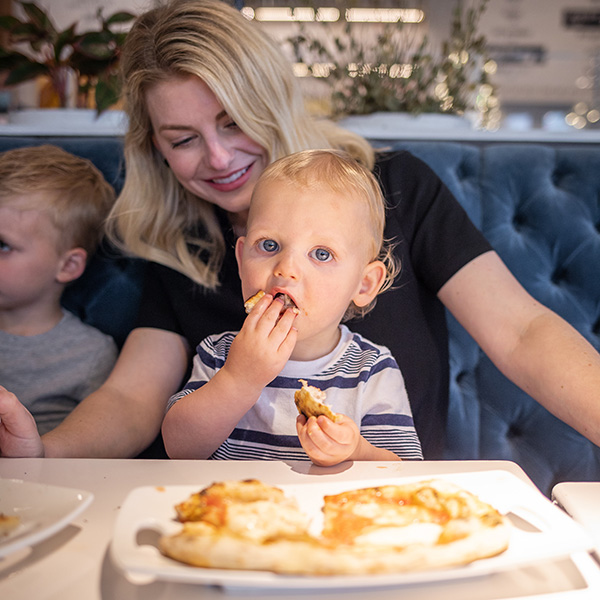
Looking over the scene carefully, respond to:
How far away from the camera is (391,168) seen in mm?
1466

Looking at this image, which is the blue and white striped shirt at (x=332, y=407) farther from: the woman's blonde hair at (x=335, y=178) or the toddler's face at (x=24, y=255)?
the toddler's face at (x=24, y=255)

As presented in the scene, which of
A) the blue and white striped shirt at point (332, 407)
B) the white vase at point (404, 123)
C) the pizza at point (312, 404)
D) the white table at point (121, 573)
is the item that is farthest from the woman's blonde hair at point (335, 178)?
the white vase at point (404, 123)

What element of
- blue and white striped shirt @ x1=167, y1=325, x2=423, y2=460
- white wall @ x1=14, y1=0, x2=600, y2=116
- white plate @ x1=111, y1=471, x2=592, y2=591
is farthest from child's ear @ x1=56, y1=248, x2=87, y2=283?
white wall @ x1=14, y1=0, x2=600, y2=116

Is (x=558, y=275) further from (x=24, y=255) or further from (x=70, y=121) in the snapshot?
(x=70, y=121)

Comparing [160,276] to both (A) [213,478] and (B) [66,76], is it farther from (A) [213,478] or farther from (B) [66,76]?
(B) [66,76]

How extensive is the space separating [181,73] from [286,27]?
18.7ft

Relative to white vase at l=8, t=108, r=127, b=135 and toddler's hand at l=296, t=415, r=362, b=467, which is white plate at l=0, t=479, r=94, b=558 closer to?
toddler's hand at l=296, t=415, r=362, b=467

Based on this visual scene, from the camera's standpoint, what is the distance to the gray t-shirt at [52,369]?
1.55m

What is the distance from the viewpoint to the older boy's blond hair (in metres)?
1.55

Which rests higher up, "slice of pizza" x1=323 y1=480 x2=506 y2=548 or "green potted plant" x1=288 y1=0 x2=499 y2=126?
"green potted plant" x1=288 y1=0 x2=499 y2=126

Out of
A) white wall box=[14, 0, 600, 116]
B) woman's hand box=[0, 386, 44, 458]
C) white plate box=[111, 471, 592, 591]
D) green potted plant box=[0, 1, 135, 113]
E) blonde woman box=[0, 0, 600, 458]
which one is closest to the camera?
white plate box=[111, 471, 592, 591]

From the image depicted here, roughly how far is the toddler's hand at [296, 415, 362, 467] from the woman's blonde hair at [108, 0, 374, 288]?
67 cm

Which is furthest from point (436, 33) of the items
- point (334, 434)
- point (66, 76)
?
point (334, 434)

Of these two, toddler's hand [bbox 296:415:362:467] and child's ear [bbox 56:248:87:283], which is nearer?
toddler's hand [bbox 296:415:362:467]
